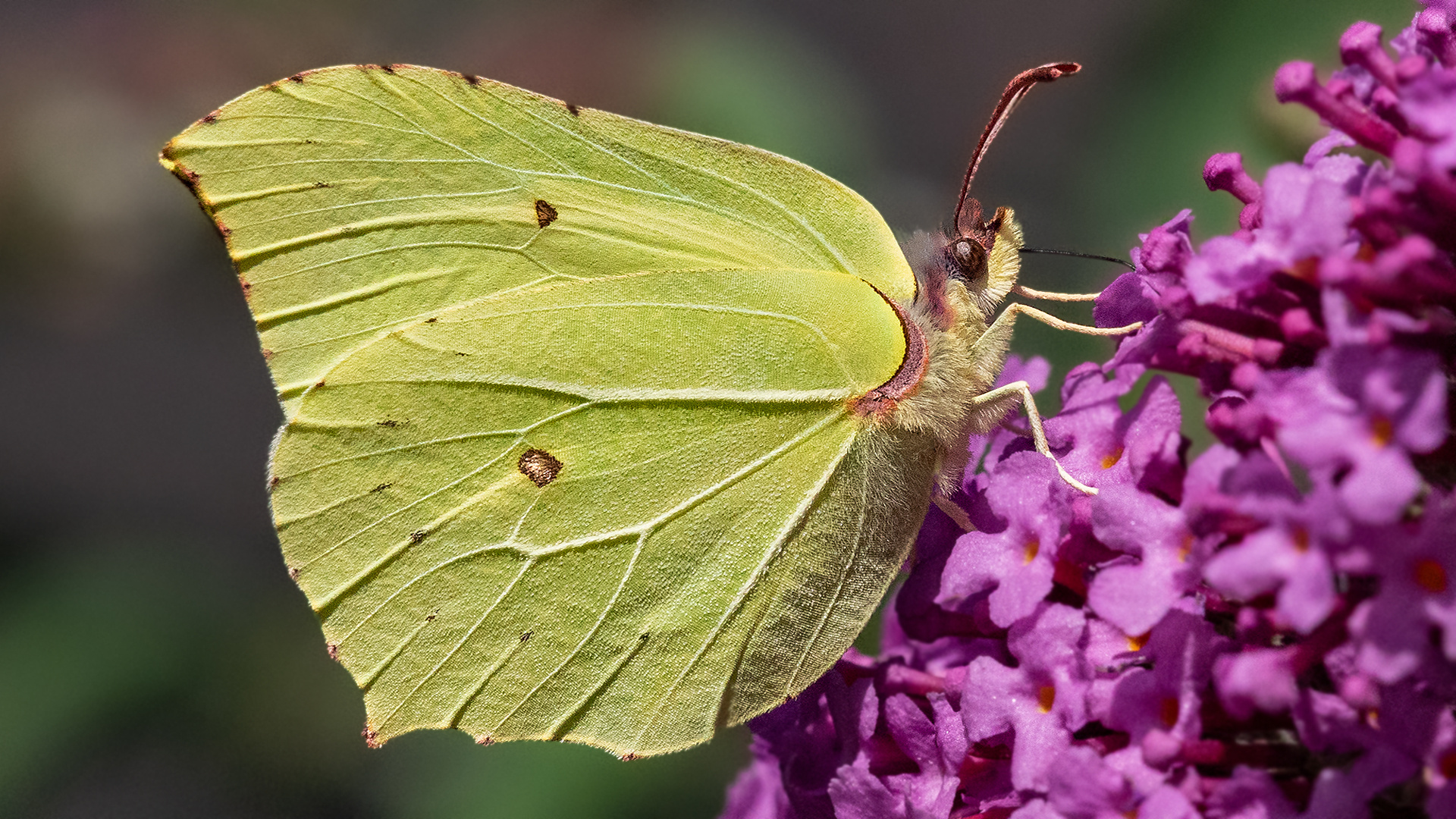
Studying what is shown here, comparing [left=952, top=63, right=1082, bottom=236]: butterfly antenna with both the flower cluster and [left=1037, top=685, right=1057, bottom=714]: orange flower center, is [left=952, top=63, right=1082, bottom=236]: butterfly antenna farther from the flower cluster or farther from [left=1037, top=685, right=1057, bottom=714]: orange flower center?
[left=1037, top=685, right=1057, bottom=714]: orange flower center

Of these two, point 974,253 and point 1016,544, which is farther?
point 974,253

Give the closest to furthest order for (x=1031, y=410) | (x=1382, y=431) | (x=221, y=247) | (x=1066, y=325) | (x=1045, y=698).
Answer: (x=1382, y=431) → (x=1045, y=698) → (x=1031, y=410) → (x=1066, y=325) → (x=221, y=247)

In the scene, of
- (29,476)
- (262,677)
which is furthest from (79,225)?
(262,677)

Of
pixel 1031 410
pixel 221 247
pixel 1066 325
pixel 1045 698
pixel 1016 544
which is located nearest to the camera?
pixel 1045 698

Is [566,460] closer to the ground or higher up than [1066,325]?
closer to the ground

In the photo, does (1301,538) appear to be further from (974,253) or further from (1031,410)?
(974,253)

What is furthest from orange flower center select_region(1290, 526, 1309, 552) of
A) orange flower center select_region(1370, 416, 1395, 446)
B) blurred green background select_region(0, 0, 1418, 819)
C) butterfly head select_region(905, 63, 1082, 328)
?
blurred green background select_region(0, 0, 1418, 819)

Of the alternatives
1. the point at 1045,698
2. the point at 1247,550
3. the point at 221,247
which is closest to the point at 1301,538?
the point at 1247,550

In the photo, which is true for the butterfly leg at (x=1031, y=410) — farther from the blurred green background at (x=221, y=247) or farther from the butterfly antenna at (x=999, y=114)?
the blurred green background at (x=221, y=247)
